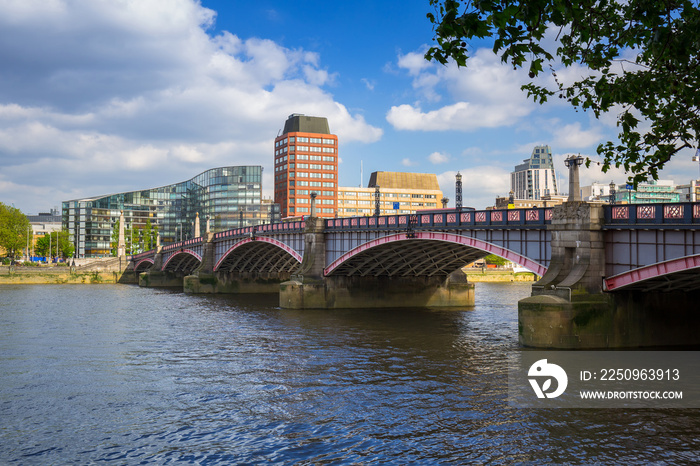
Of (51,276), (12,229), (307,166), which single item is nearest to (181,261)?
(51,276)

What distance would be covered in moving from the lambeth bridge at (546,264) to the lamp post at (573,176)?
2.48 ft

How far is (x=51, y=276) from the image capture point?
102 m

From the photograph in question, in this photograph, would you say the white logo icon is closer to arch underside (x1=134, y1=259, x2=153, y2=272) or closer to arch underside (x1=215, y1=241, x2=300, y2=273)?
arch underside (x1=215, y1=241, x2=300, y2=273)

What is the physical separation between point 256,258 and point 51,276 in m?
45.2

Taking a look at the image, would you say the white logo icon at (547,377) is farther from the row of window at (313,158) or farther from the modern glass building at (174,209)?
the row of window at (313,158)

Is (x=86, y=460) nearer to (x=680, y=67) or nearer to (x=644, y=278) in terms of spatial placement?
(x=680, y=67)

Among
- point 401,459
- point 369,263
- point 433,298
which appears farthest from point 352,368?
point 433,298

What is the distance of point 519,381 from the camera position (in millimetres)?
24359

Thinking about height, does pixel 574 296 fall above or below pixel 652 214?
below

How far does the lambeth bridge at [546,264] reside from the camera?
27781mm

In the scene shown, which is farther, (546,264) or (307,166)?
(307,166)

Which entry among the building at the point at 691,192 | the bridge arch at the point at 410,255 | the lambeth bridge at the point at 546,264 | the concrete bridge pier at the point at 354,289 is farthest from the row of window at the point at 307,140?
the bridge arch at the point at 410,255

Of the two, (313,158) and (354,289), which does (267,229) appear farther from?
(313,158)

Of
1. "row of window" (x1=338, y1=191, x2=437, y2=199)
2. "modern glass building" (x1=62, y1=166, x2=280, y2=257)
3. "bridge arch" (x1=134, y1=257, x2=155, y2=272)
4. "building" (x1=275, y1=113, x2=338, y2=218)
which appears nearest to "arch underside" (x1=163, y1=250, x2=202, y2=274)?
"bridge arch" (x1=134, y1=257, x2=155, y2=272)
